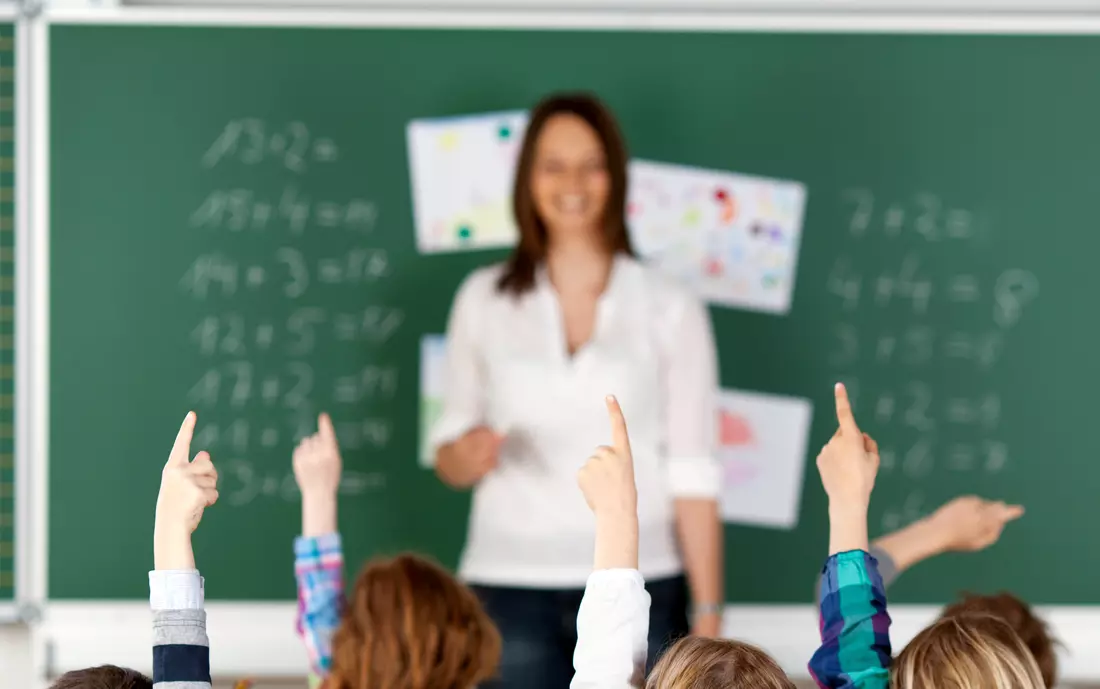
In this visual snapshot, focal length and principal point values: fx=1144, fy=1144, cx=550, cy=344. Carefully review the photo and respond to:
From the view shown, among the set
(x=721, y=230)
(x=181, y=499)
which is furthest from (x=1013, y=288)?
(x=181, y=499)

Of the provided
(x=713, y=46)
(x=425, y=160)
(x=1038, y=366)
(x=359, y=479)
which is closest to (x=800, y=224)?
(x=713, y=46)

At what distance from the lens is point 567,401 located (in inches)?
97.6

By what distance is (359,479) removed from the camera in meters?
2.95

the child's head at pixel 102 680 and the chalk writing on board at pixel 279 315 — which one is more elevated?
the chalk writing on board at pixel 279 315

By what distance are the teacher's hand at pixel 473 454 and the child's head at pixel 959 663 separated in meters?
1.02

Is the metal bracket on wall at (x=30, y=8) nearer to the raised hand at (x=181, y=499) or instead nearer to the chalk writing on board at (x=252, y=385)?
the chalk writing on board at (x=252, y=385)

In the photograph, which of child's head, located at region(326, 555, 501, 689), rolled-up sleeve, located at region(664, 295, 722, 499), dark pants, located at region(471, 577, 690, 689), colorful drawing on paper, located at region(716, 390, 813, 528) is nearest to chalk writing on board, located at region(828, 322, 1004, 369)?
colorful drawing on paper, located at region(716, 390, 813, 528)

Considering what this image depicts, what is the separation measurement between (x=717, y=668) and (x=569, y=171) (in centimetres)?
137

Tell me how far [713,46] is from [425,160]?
2.64ft

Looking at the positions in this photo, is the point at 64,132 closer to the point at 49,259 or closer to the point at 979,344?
the point at 49,259

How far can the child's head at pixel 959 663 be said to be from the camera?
4.90 ft

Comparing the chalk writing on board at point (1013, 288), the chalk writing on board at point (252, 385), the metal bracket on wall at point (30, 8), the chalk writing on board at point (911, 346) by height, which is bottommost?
the chalk writing on board at point (252, 385)

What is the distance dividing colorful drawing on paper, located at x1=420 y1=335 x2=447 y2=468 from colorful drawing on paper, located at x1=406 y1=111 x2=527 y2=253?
0.25 m

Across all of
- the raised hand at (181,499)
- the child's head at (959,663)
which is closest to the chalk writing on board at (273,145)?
the raised hand at (181,499)
